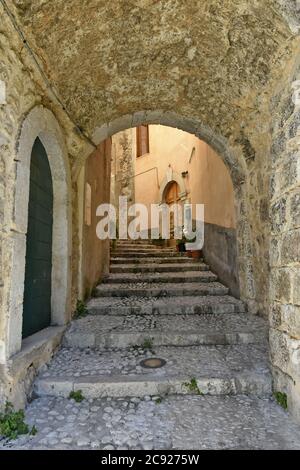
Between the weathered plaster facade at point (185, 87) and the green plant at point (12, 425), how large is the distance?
103 millimetres

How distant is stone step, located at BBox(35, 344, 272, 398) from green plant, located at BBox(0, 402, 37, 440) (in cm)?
38

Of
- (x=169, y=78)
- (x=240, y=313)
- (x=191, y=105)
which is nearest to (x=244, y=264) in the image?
(x=240, y=313)

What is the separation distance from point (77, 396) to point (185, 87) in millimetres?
2844

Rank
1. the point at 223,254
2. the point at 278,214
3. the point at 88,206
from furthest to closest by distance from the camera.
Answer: the point at 223,254 → the point at 88,206 → the point at 278,214

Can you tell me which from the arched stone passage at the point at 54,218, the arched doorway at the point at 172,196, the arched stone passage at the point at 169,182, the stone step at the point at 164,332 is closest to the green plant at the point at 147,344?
the stone step at the point at 164,332

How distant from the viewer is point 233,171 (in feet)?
11.9

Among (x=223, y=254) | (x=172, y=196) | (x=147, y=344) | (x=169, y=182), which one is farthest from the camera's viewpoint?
(x=172, y=196)

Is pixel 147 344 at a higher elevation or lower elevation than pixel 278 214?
lower

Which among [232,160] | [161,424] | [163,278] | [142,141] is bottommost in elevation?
[161,424]

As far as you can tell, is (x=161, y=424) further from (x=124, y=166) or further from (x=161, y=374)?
(x=124, y=166)

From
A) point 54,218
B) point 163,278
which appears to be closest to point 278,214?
point 54,218

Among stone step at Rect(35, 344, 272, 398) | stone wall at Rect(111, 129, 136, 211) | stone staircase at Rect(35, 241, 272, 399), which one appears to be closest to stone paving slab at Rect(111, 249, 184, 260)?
stone staircase at Rect(35, 241, 272, 399)

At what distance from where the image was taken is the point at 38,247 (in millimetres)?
2582
